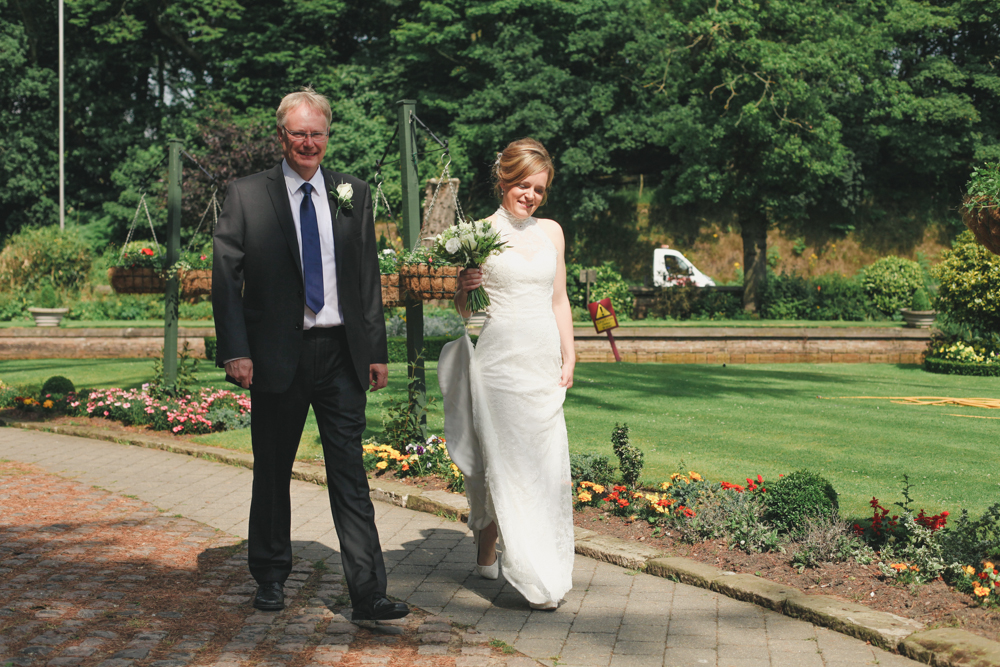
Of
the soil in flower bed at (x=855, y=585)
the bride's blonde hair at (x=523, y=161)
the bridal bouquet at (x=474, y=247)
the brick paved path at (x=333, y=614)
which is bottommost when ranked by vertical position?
the brick paved path at (x=333, y=614)

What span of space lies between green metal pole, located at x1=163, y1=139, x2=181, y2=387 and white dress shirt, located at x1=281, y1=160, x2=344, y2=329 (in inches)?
200

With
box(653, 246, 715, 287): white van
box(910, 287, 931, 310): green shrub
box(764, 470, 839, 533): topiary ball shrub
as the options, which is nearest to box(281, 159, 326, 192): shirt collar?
box(764, 470, 839, 533): topiary ball shrub

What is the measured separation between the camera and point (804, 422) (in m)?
9.28

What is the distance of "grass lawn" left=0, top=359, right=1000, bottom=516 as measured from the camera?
6633mm

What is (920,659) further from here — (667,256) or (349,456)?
(667,256)

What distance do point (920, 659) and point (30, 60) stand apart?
123 feet

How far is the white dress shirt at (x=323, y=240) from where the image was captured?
12.2ft

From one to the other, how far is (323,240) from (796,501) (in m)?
2.73

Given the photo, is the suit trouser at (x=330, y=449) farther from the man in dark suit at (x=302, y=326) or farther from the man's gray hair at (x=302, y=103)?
the man's gray hair at (x=302, y=103)

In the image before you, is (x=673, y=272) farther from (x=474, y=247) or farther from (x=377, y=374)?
(x=377, y=374)

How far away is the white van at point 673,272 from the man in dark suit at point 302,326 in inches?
830

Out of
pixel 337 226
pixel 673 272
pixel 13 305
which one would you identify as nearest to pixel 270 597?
pixel 337 226

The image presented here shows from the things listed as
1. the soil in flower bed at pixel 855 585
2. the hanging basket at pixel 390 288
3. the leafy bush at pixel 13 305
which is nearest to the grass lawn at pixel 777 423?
the soil in flower bed at pixel 855 585

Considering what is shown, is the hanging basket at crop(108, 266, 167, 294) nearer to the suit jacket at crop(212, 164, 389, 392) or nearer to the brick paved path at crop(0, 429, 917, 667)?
the brick paved path at crop(0, 429, 917, 667)
